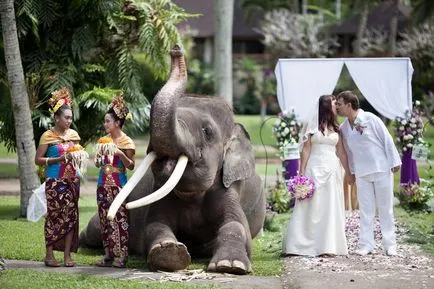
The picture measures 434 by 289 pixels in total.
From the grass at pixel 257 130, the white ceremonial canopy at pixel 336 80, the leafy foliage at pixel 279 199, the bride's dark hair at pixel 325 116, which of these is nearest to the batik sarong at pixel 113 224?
the bride's dark hair at pixel 325 116

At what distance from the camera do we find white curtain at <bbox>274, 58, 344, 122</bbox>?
16281 mm

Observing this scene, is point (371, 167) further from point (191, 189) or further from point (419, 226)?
point (419, 226)

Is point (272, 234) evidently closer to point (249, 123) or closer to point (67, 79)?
point (67, 79)

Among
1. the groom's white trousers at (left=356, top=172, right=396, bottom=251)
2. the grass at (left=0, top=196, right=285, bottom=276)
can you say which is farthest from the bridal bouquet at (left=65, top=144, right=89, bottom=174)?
the groom's white trousers at (left=356, top=172, right=396, bottom=251)

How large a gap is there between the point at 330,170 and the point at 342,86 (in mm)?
32909

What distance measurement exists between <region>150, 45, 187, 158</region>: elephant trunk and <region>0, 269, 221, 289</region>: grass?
1285mm

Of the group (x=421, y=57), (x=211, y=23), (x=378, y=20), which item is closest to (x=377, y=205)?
(x=421, y=57)

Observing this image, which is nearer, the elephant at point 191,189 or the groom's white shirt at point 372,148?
the elephant at point 191,189

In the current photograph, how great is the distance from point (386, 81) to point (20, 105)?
6.36 meters

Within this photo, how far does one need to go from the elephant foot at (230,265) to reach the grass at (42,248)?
241mm

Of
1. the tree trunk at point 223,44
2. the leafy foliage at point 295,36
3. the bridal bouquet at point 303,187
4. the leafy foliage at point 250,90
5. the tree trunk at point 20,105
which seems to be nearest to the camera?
the bridal bouquet at point 303,187

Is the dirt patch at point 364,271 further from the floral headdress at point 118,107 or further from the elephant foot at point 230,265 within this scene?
the floral headdress at point 118,107

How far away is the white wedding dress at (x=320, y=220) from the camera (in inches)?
422

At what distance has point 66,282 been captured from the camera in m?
8.58
